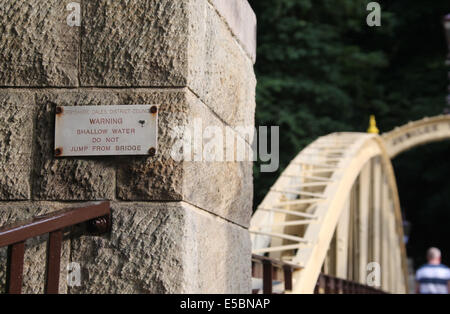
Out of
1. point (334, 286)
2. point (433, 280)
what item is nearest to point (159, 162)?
point (334, 286)

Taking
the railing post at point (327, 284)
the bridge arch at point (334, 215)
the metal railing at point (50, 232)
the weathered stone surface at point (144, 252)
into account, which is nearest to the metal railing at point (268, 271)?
the bridge arch at point (334, 215)

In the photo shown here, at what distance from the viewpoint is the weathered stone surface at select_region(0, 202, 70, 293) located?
233cm

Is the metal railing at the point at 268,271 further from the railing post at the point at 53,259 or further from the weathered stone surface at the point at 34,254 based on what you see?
the railing post at the point at 53,259

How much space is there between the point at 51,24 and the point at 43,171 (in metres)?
0.51

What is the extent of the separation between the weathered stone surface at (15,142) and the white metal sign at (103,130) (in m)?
0.11

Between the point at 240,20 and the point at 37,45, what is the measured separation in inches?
38.4

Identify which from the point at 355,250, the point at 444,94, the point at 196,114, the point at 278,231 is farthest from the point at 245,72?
the point at 444,94

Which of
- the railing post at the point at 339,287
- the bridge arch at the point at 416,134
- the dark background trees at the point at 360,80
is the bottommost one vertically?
the railing post at the point at 339,287

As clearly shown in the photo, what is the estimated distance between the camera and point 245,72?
3139 millimetres

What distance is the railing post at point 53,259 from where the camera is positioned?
2186 mm

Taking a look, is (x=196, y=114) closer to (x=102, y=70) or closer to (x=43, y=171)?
(x=102, y=70)

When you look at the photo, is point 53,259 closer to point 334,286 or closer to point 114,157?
point 114,157

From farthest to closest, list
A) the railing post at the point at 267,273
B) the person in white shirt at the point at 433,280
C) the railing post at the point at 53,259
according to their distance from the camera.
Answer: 1. the person in white shirt at the point at 433,280
2. the railing post at the point at 267,273
3. the railing post at the point at 53,259

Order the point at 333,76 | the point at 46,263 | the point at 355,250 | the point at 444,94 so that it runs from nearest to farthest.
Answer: the point at 46,263 → the point at 355,250 → the point at 333,76 → the point at 444,94
